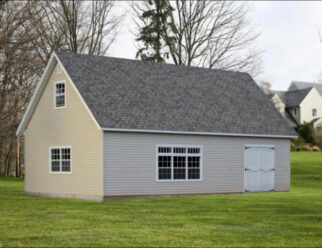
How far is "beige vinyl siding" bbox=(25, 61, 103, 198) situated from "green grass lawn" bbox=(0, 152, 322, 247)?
165 centimetres

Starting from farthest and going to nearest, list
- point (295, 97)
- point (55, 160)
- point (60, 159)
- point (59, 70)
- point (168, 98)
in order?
point (295, 97) < point (168, 98) < point (55, 160) < point (59, 70) < point (60, 159)

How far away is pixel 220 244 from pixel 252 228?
2894 mm

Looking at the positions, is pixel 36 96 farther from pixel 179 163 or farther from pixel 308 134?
pixel 308 134

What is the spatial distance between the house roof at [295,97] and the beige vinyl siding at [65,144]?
51.9 metres

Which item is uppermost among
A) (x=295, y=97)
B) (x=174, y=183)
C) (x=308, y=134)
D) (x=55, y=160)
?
(x=295, y=97)

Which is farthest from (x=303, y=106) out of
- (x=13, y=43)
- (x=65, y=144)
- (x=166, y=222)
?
(x=166, y=222)

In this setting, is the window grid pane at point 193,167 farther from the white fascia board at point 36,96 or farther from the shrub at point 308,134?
the shrub at point 308,134

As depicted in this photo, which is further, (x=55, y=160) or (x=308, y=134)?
(x=308, y=134)

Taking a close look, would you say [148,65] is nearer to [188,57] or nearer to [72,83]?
[72,83]

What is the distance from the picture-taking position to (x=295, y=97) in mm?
80062

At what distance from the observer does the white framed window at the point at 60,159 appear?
28484 mm

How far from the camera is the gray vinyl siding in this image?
26609 mm

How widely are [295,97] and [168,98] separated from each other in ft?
172

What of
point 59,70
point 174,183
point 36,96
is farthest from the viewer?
point 36,96
